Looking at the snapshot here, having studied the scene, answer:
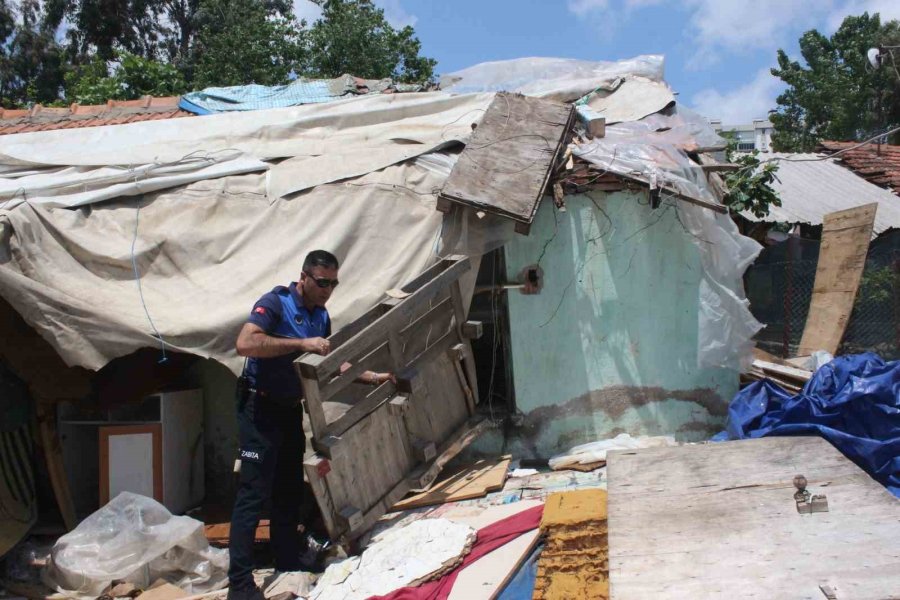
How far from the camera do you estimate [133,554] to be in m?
4.70

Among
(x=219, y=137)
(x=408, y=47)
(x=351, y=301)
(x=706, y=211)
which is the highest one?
(x=408, y=47)

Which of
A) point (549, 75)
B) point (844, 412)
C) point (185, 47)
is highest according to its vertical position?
point (185, 47)

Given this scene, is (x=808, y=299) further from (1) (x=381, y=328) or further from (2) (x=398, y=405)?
(1) (x=381, y=328)

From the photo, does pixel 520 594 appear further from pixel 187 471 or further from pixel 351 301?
pixel 187 471

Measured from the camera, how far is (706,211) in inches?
234

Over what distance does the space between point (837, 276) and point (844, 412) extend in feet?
9.70

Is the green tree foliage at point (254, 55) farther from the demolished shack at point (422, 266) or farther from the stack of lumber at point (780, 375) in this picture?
the stack of lumber at point (780, 375)

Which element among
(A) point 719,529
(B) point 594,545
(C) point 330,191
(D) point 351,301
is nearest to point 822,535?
(A) point 719,529

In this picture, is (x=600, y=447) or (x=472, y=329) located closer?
(x=472, y=329)

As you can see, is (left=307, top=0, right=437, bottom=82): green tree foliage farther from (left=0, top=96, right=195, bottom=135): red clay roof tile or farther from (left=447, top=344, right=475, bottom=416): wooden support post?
(left=447, top=344, right=475, bottom=416): wooden support post

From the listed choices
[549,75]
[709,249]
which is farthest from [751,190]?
[709,249]

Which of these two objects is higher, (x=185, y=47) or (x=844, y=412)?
(x=185, y=47)

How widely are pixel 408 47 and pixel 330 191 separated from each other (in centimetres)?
1022

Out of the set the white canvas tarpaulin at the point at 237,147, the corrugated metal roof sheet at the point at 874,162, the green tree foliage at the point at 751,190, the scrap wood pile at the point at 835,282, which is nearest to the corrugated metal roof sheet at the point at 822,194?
the corrugated metal roof sheet at the point at 874,162
